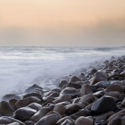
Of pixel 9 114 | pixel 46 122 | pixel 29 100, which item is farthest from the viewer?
pixel 29 100

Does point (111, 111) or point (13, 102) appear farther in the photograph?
point (13, 102)

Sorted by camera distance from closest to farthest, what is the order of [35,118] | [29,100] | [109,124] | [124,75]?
[109,124] < [35,118] < [29,100] < [124,75]

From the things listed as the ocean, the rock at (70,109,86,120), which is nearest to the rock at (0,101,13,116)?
the rock at (70,109,86,120)

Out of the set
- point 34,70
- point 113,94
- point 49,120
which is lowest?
point 34,70

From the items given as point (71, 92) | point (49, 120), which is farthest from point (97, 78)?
point (49, 120)

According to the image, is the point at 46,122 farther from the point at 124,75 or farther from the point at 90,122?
the point at 124,75

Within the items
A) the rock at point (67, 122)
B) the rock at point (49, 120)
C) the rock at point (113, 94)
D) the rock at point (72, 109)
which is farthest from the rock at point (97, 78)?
the rock at point (67, 122)

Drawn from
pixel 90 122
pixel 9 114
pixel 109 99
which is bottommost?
pixel 9 114

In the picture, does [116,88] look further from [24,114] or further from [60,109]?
[24,114]

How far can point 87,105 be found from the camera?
198cm

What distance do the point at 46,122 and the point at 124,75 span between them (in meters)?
1.84

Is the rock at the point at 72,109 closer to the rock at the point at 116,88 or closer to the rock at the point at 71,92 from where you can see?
the rock at the point at 116,88

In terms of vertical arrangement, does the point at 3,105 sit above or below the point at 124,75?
below

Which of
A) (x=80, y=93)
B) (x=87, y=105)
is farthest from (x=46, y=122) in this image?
(x=80, y=93)
